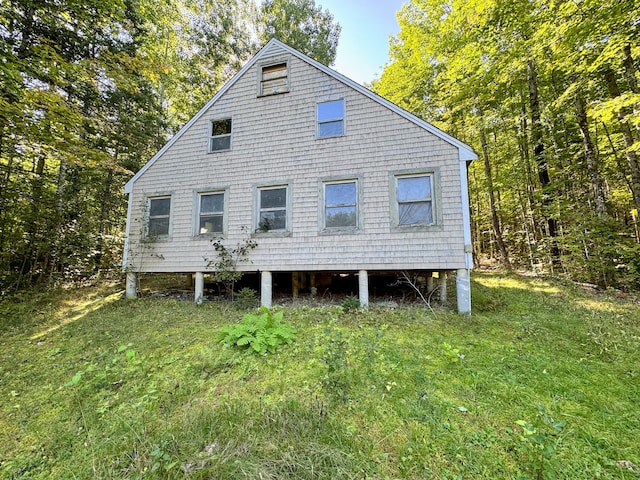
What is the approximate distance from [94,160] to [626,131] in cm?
1424

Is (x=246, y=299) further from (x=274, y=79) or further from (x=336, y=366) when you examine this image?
(x=274, y=79)

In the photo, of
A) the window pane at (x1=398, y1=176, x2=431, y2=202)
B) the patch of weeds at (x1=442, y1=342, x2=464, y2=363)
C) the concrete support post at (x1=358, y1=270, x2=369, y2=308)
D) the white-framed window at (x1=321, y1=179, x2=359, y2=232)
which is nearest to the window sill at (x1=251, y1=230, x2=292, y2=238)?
the white-framed window at (x1=321, y1=179, x2=359, y2=232)

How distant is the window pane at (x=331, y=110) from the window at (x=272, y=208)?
2.17 m

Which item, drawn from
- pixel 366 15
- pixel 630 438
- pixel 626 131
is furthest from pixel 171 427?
pixel 366 15

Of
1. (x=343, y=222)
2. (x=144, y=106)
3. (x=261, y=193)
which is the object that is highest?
(x=144, y=106)

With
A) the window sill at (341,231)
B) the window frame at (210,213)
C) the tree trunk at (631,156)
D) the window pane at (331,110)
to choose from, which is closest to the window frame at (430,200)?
the window sill at (341,231)

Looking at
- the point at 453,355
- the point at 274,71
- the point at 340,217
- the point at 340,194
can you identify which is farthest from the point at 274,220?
the point at 453,355

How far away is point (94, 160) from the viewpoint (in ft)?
22.3

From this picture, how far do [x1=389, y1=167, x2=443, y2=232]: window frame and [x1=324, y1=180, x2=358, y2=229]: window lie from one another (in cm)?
90

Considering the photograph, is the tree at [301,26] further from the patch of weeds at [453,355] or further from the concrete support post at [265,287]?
the patch of weeds at [453,355]

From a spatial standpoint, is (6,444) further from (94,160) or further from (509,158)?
(509,158)

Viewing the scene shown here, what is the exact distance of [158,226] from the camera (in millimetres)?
8180

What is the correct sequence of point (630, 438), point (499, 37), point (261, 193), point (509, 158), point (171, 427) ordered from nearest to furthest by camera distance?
point (630, 438)
point (171, 427)
point (261, 193)
point (499, 37)
point (509, 158)

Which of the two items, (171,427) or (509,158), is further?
(509,158)
